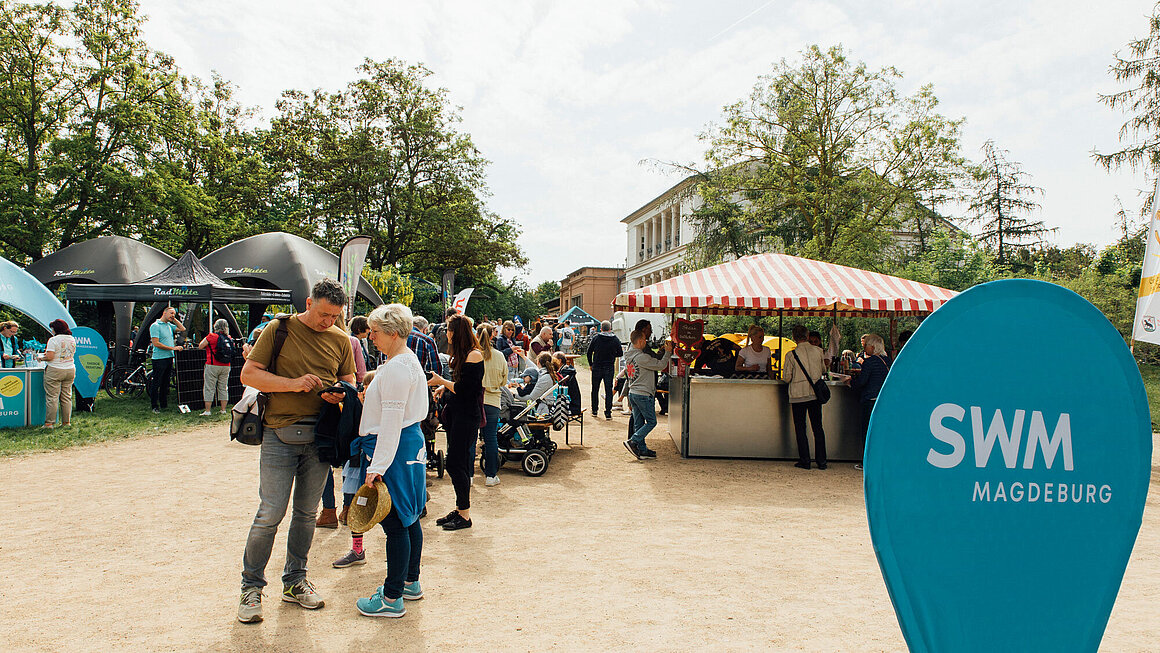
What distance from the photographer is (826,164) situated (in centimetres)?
2295

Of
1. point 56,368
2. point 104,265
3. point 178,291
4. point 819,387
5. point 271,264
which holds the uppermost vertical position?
point 271,264

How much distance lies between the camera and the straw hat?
3514 mm

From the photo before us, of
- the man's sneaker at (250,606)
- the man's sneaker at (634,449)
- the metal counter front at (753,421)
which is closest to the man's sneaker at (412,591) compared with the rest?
the man's sneaker at (250,606)

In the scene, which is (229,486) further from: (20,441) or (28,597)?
(20,441)

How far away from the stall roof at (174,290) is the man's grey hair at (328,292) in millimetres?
10949

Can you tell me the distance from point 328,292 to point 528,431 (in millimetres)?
4817

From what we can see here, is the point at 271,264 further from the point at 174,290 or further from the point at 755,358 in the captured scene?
the point at 755,358

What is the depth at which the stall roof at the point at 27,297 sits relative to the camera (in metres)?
12.7

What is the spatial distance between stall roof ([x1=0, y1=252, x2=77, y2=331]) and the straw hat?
502 inches

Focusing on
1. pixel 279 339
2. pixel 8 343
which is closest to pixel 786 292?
pixel 279 339

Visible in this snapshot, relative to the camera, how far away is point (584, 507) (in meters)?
6.54

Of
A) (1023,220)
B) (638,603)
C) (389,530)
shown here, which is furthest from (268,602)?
(1023,220)

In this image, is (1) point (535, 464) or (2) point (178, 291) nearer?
(1) point (535, 464)

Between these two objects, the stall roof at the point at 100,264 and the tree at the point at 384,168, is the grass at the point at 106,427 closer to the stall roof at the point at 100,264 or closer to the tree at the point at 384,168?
the stall roof at the point at 100,264
